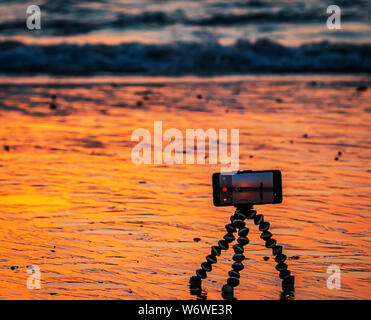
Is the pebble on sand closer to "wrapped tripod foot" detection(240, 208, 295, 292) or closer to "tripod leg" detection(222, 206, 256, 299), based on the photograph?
"wrapped tripod foot" detection(240, 208, 295, 292)

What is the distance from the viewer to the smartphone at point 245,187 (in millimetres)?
6215

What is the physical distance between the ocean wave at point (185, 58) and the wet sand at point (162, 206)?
21631mm

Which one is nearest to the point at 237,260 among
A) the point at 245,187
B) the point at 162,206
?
the point at 245,187

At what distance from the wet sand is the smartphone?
2.80ft

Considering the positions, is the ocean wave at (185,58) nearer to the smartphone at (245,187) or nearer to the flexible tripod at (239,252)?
the flexible tripod at (239,252)

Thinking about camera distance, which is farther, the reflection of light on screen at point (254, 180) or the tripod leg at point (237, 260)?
the tripod leg at point (237, 260)

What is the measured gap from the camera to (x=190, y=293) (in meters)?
6.42

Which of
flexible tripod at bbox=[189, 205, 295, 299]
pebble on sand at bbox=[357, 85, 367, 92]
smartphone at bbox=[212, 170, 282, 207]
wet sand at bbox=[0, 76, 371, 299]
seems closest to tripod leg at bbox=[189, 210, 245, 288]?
flexible tripod at bbox=[189, 205, 295, 299]

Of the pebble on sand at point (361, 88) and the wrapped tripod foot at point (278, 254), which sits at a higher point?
the pebble on sand at point (361, 88)

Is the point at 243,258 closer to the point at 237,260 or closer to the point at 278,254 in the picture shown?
the point at 237,260

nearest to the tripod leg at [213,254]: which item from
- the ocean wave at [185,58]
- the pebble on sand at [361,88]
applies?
the pebble on sand at [361,88]

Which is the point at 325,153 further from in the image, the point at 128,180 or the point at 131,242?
the point at 131,242

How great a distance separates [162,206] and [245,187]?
375 cm

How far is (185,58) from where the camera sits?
148ft
